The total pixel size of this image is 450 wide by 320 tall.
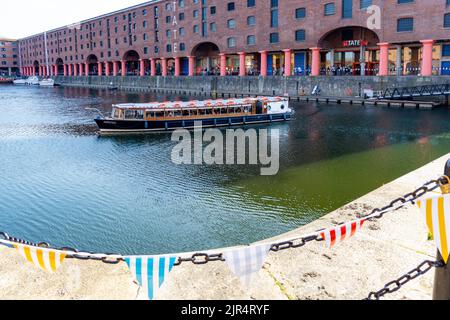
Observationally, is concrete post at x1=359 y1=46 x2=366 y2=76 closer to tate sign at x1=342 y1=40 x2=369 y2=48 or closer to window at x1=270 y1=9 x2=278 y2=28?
tate sign at x1=342 y1=40 x2=369 y2=48

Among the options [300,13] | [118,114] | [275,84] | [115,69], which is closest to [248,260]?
[118,114]

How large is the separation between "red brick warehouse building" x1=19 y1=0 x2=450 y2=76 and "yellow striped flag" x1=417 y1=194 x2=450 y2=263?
51956 millimetres

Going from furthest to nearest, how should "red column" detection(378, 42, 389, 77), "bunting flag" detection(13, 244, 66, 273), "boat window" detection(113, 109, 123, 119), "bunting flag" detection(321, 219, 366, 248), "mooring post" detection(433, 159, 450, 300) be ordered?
"red column" detection(378, 42, 389, 77), "boat window" detection(113, 109, 123, 119), "bunting flag" detection(321, 219, 366, 248), "bunting flag" detection(13, 244, 66, 273), "mooring post" detection(433, 159, 450, 300)

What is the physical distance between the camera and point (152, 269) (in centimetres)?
520

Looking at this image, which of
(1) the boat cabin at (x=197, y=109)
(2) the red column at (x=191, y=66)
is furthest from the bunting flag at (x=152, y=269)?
(2) the red column at (x=191, y=66)

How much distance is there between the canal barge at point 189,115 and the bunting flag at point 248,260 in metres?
32.5

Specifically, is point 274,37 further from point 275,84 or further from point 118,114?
point 118,114

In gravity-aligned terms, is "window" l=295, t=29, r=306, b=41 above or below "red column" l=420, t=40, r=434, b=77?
above

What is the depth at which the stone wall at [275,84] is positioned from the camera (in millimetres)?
53906

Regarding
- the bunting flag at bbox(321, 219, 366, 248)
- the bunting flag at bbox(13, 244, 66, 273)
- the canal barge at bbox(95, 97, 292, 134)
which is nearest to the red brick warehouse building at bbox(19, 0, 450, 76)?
the canal barge at bbox(95, 97, 292, 134)

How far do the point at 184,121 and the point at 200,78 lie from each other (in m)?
44.7

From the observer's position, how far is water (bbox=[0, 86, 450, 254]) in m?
14.5
